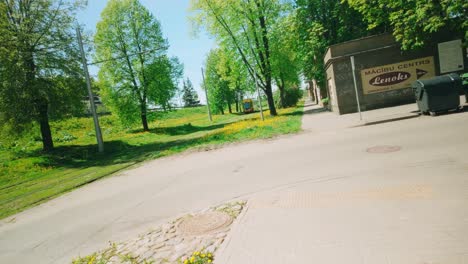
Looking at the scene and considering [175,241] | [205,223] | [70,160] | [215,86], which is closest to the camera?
[175,241]

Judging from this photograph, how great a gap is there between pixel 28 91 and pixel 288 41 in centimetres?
2256

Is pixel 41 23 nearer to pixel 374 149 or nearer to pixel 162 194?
pixel 162 194

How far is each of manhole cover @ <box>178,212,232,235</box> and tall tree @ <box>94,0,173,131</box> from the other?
92.8 feet

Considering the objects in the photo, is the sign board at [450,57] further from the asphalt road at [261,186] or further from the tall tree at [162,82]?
the tall tree at [162,82]

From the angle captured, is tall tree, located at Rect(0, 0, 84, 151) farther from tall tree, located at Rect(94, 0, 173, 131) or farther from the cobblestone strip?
the cobblestone strip

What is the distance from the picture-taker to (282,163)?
8.80 meters

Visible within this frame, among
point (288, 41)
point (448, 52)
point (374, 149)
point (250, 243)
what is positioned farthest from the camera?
point (288, 41)

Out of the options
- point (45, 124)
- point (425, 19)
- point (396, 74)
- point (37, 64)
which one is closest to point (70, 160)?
point (45, 124)

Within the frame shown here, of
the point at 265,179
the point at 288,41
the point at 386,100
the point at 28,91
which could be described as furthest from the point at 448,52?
the point at 28,91

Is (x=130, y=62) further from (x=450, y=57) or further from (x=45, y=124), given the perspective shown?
(x=450, y=57)

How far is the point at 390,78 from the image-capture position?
60.6 ft

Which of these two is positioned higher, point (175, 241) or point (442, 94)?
point (442, 94)

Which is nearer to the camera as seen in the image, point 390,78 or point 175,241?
point 175,241

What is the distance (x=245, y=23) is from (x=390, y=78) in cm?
1508
